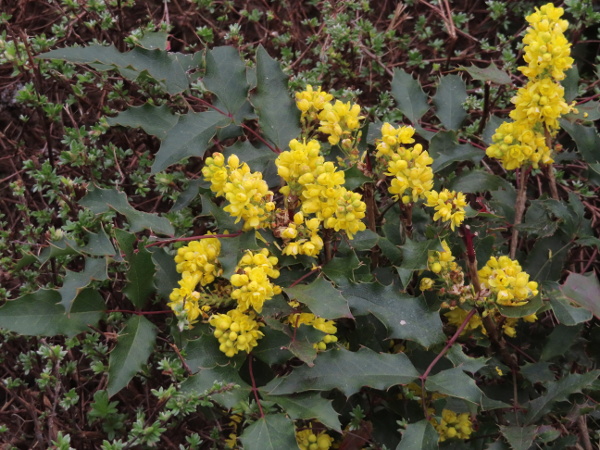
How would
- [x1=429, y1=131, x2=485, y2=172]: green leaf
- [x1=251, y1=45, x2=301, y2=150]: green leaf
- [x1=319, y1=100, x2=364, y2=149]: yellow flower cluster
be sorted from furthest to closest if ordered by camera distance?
[x1=429, y1=131, x2=485, y2=172]: green leaf
[x1=251, y1=45, x2=301, y2=150]: green leaf
[x1=319, y1=100, x2=364, y2=149]: yellow flower cluster

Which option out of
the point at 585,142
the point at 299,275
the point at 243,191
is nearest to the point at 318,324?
the point at 299,275

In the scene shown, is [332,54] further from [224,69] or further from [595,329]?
[595,329]

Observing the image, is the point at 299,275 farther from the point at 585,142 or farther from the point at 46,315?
the point at 585,142

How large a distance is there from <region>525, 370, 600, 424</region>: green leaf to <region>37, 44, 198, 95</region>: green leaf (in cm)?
111

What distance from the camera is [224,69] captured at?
63.4 inches

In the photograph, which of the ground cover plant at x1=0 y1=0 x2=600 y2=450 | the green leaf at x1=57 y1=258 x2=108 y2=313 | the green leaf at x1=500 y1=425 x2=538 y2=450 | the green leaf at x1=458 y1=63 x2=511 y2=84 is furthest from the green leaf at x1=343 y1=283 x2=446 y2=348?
the green leaf at x1=458 y1=63 x2=511 y2=84

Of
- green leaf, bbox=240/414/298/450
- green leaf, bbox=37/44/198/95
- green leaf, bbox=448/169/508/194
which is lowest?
green leaf, bbox=240/414/298/450

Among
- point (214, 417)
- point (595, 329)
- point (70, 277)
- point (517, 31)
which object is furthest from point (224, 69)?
point (517, 31)

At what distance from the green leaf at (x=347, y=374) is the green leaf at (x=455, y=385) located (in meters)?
0.04

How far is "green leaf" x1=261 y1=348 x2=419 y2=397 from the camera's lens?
1.30 metres

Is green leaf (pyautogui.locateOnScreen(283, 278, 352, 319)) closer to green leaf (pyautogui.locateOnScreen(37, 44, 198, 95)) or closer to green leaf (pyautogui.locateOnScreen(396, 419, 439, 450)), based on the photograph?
green leaf (pyautogui.locateOnScreen(396, 419, 439, 450))

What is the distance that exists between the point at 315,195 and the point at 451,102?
0.69 m

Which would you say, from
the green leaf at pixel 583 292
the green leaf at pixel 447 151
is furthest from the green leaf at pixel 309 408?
the green leaf at pixel 447 151

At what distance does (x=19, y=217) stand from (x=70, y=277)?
0.91m
